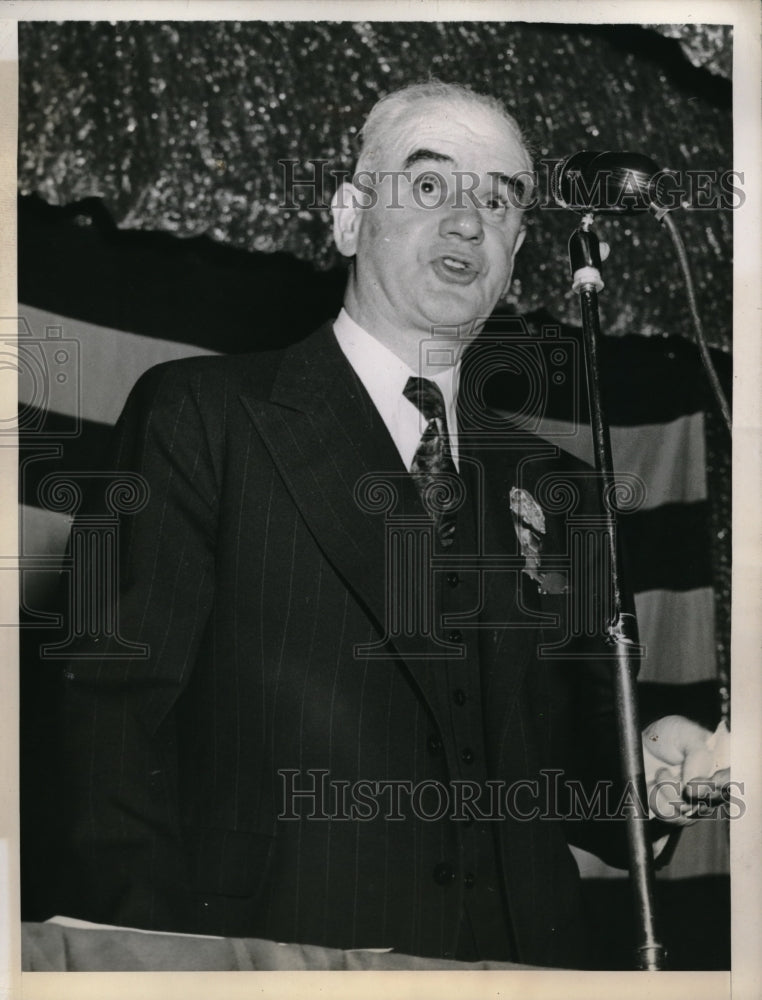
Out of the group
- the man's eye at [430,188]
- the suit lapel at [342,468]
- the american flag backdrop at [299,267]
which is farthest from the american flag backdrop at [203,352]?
the man's eye at [430,188]

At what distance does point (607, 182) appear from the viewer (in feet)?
7.77

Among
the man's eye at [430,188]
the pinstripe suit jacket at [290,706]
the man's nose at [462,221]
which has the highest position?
the man's eye at [430,188]

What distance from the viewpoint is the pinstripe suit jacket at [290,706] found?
84.9 inches

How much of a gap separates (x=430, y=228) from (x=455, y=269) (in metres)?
0.09

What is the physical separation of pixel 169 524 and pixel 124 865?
0.61 meters

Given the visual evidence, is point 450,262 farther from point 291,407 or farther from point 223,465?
point 223,465

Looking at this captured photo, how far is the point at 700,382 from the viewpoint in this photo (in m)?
2.37

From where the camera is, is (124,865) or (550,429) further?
(550,429)

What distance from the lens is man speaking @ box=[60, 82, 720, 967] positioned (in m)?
2.16

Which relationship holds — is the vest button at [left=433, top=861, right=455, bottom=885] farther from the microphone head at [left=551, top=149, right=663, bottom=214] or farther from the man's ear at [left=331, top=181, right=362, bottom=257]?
the microphone head at [left=551, top=149, right=663, bottom=214]

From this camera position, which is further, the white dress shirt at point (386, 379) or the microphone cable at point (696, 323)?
the microphone cable at point (696, 323)

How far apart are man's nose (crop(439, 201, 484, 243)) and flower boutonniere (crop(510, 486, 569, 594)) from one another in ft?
1.59

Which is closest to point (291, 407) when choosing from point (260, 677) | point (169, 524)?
point (169, 524)

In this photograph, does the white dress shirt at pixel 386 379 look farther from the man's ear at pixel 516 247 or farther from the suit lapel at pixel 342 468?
the man's ear at pixel 516 247
